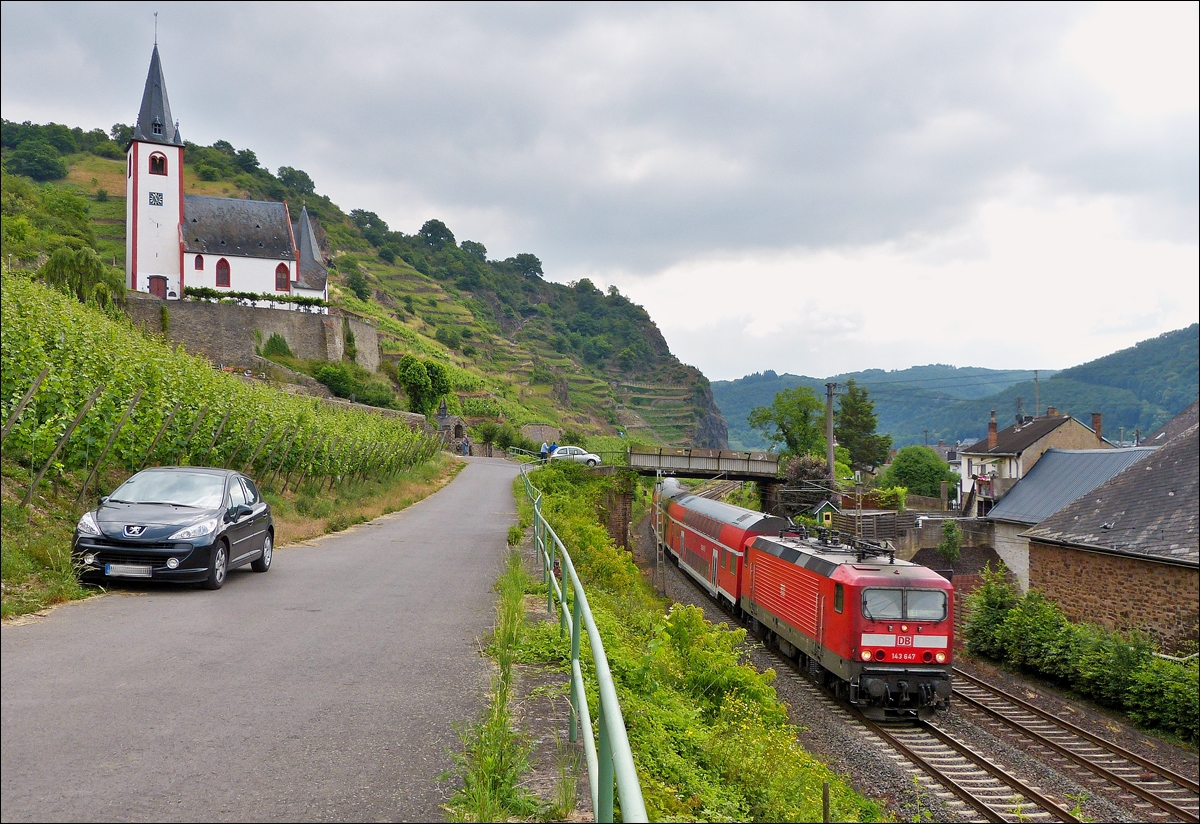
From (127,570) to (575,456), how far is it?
138 ft

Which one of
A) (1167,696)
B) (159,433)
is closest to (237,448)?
(159,433)

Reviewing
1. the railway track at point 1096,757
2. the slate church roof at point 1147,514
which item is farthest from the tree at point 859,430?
the railway track at point 1096,757

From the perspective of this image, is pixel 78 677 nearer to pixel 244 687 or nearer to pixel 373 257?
pixel 244 687

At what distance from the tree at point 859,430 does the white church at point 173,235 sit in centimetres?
5043

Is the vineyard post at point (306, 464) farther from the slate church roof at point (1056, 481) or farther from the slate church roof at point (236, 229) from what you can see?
the slate church roof at point (236, 229)

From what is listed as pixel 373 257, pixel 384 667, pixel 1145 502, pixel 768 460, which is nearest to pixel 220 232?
pixel 768 460

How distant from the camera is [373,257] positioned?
150 m

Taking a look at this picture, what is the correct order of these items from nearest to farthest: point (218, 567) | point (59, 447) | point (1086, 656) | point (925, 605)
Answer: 1. point (218, 567)
2. point (59, 447)
3. point (925, 605)
4. point (1086, 656)

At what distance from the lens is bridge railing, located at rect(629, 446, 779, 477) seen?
48625mm

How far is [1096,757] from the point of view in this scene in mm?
14594

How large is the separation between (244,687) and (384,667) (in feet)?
4.88

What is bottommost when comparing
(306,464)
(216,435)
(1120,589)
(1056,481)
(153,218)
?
(1120,589)

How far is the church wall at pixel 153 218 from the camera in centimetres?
6625

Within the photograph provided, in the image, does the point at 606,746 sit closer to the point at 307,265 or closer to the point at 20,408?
the point at 20,408
